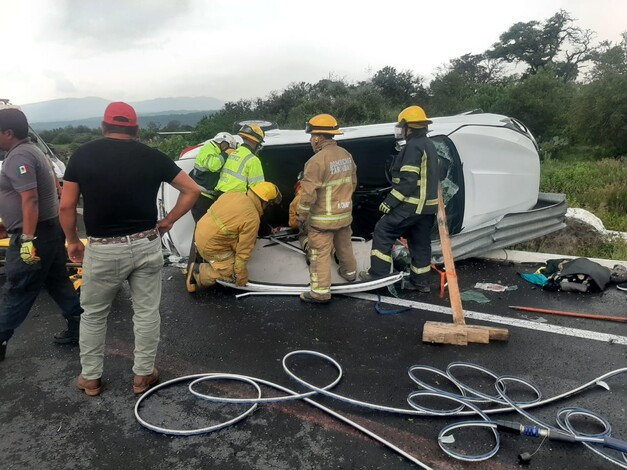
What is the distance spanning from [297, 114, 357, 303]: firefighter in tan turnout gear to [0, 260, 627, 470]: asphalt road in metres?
0.32

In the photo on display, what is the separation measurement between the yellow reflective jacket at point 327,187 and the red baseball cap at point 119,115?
76.5 inches

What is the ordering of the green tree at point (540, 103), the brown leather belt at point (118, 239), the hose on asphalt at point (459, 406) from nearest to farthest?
the hose on asphalt at point (459, 406)
the brown leather belt at point (118, 239)
the green tree at point (540, 103)

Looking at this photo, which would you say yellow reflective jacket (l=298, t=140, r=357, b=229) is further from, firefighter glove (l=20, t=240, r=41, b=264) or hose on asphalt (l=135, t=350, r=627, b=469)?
firefighter glove (l=20, t=240, r=41, b=264)

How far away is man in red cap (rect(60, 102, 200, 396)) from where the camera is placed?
2.92 m

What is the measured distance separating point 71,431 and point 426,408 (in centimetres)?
217

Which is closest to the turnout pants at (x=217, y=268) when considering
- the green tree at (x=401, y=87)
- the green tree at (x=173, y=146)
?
the green tree at (x=173, y=146)

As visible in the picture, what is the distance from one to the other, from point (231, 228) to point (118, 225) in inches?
68.3

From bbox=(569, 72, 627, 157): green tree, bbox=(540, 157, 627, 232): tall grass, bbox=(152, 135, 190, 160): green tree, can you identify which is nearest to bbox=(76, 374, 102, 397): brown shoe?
bbox=(540, 157, 627, 232): tall grass

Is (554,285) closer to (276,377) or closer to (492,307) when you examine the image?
(492,307)

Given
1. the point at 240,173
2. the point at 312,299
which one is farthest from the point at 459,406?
the point at 240,173

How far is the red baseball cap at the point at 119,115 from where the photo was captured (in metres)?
2.94

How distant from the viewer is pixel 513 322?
4.16 metres

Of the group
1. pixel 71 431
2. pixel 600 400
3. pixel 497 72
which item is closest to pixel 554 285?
pixel 600 400

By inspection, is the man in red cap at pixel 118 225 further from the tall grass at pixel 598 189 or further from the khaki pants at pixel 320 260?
the tall grass at pixel 598 189
